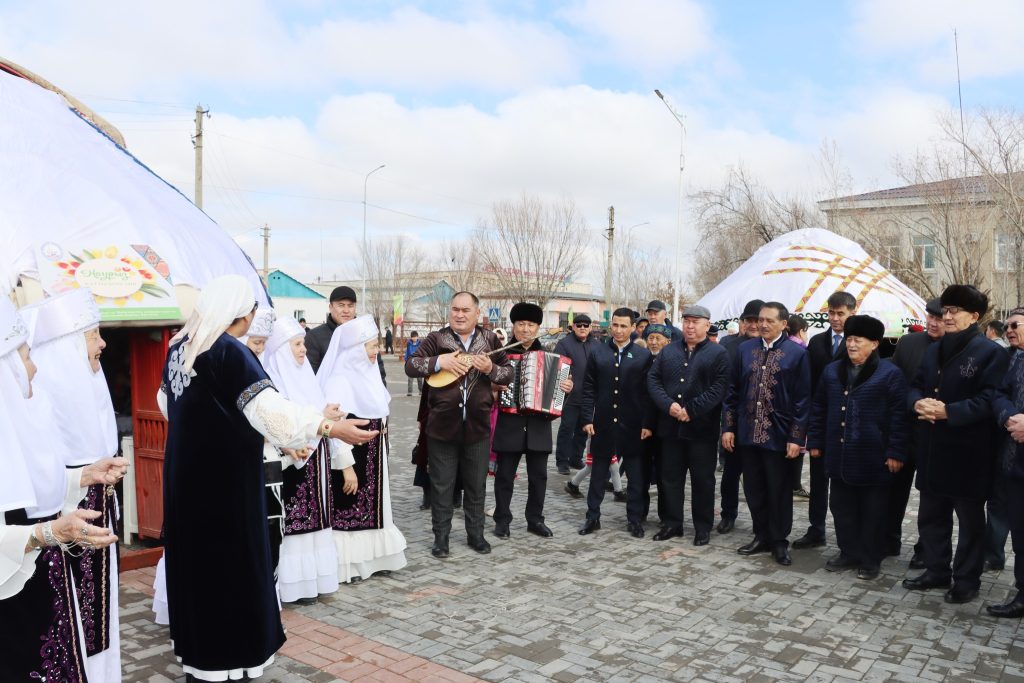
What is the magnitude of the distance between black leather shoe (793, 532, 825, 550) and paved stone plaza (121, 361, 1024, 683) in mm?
99

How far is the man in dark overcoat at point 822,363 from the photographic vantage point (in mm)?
6859

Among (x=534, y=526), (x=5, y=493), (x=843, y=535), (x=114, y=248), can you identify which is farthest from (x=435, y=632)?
(x=114, y=248)

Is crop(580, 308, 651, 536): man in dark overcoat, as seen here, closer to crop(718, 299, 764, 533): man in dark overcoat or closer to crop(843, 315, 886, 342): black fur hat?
crop(718, 299, 764, 533): man in dark overcoat

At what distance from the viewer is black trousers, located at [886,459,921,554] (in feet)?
20.9

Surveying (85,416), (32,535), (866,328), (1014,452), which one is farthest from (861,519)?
(32,535)

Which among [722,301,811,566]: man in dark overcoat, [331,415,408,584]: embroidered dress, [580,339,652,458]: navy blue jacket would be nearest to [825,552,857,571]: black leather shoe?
[722,301,811,566]: man in dark overcoat

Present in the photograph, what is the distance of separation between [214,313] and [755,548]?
497 cm

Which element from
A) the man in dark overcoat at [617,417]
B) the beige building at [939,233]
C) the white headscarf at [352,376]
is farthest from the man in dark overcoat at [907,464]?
the beige building at [939,233]

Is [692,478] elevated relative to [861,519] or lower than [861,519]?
elevated

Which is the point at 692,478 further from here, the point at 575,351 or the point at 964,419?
the point at 964,419

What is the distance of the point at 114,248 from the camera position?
6312 millimetres

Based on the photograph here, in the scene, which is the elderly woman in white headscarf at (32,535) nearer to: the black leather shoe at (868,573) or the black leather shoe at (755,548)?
the black leather shoe at (755,548)

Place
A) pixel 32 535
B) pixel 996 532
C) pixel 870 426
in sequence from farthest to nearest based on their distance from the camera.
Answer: pixel 996 532 → pixel 870 426 → pixel 32 535

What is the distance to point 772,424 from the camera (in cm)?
645
